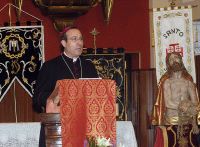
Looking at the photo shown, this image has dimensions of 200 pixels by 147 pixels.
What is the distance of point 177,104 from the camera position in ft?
22.9

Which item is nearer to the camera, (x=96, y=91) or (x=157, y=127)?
(x=96, y=91)

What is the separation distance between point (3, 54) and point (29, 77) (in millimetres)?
466

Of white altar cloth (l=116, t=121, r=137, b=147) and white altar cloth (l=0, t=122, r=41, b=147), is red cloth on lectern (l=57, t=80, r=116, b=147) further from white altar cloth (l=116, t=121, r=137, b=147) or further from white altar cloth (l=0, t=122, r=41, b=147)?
white altar cloth (l=0, t=122, r=41, b=147)

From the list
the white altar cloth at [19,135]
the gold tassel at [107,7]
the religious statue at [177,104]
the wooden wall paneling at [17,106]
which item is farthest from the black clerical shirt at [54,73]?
the gold tassel at [107,7]

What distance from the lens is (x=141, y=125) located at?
868 centimetres

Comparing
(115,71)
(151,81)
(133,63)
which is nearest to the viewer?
(115,71)

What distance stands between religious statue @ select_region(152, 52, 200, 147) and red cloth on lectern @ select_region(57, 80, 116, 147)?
3116 mm

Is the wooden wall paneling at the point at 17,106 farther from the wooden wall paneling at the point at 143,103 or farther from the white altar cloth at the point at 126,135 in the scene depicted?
the white altar cloth at the point at 126,135

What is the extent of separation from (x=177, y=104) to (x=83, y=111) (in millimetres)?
3334

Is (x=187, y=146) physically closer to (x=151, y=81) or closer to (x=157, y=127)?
(x=157, y=127)

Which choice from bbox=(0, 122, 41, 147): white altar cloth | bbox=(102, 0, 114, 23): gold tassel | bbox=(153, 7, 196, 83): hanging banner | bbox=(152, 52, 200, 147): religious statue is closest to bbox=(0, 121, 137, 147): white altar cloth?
bbox=(0, 122, 41, 147): white altar cloth

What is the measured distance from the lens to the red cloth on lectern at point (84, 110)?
3762 millimetres

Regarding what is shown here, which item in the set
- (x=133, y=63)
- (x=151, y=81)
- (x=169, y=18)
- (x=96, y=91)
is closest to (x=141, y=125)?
(x=151, y=81)

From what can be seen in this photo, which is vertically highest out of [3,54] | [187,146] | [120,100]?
[3,54]
